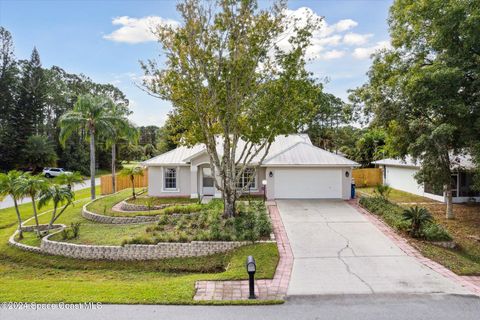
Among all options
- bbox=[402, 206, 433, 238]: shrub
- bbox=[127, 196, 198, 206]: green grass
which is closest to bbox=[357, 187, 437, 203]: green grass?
bbox=[402, 206, 433, 238]: shrub

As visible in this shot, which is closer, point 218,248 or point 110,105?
point 218,248

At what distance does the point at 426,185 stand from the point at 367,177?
11808 mm

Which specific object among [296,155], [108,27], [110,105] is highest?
[108,27]

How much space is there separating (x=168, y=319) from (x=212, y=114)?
8.75m

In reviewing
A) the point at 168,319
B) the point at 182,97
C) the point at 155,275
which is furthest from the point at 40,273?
the point at 182,97

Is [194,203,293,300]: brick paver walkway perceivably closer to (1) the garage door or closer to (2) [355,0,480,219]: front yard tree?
(2) [355,0,480,219]: front yard tree

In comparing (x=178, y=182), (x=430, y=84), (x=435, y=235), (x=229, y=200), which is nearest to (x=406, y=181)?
(x=430, y=84)

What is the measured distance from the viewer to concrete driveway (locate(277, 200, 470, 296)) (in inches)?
306

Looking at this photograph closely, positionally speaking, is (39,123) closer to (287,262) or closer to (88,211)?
(88,211)

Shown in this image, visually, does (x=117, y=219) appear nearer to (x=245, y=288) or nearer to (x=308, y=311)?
(x=245, y=288)

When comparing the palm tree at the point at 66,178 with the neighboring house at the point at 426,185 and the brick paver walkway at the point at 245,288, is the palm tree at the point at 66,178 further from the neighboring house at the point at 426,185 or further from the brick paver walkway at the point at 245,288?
the neighboring house at the point at 426,185

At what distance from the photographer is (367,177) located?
27953 millimetres

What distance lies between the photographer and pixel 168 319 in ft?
20.2

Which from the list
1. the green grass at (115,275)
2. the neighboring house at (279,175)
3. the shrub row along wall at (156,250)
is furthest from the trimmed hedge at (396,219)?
the shrub row along wall at (156,250)
